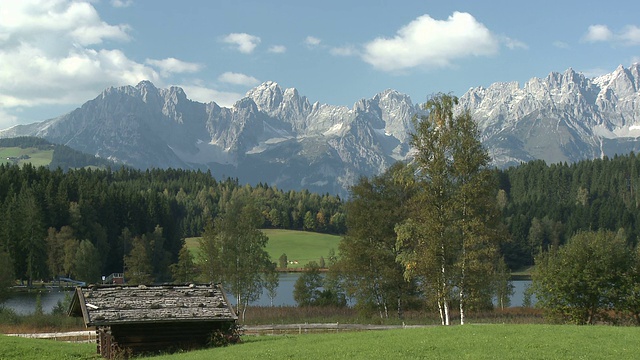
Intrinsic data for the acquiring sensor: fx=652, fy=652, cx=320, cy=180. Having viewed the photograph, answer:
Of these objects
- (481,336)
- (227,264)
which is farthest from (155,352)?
(227,264)

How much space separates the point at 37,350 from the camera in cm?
3638

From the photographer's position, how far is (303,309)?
66.5 m

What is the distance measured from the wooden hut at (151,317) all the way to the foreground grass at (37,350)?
1.36m

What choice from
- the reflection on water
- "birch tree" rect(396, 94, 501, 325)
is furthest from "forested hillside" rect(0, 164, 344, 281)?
"birch tree" rect(396, 94, 501, 325)

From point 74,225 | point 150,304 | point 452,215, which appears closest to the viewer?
point 150,304

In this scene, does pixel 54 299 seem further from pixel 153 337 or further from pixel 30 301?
pixel 153 337

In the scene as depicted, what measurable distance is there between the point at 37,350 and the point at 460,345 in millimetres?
23118

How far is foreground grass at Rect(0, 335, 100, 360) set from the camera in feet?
115

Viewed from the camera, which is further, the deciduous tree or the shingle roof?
the deciduous tree

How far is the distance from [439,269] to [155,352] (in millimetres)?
Answer: 20588

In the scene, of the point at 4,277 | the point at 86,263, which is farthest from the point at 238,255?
the point at 86,263

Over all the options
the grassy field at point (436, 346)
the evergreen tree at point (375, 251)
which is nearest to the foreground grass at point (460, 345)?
the grassy field at point (436, 346)

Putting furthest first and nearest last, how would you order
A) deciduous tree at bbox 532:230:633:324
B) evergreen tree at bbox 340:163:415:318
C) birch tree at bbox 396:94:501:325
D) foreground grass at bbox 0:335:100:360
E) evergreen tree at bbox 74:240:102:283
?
evergreen tree at bbox 74:240:102:283 < evergreen tree at bbox 340:163:415:318 < deciduous tree at bbox 532:230:633:324 < birch tree at bbox 396:94:501:325 < foreground grass at bbox 0:335:100:360

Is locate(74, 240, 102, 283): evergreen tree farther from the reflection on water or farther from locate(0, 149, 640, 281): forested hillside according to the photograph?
the reflection on water
